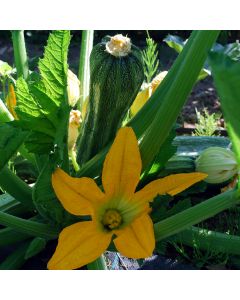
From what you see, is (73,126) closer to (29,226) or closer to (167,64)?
(29,226)

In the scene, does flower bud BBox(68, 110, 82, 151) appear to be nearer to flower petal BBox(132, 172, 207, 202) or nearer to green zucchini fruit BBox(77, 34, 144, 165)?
green zucchini fruit BBox(77, 34, 144, 165)

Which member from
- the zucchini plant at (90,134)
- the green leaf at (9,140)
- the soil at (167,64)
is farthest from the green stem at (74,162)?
the soil at (167,64)

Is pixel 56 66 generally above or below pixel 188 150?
above

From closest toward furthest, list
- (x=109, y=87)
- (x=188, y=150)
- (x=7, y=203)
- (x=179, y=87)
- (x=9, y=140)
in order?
(x=9, y=140) < (x=179, y=87) < (x=109, y=87) < (x=7, y=203) < (x=188, y=150)

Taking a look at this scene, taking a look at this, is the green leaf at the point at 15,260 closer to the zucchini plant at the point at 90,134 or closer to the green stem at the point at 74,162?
the zucchini plant at the point at 90,134

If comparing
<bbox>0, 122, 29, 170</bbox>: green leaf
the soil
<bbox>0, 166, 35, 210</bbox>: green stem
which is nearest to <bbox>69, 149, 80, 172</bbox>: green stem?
<bbox>0, 166, 35, 210</bbox>: green stem

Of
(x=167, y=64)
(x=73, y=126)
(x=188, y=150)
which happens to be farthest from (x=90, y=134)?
(x=167, y=64)

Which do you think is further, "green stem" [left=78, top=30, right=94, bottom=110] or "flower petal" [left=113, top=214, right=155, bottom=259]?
"green stem" [left=78, top=30, right=94, bottom=110]

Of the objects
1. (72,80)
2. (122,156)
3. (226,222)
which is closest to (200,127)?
(226,222)
